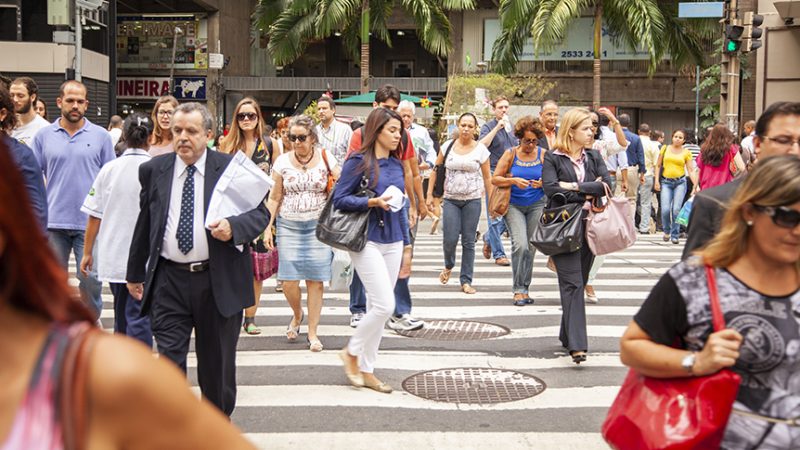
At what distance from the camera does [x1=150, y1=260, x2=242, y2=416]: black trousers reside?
5352mm

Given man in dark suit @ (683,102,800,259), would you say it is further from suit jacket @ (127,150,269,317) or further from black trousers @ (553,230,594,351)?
black trousers @ (553,230,594,351)

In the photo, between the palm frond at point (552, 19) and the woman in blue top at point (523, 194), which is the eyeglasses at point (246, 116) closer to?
the woman in blue top at point (523, 194)

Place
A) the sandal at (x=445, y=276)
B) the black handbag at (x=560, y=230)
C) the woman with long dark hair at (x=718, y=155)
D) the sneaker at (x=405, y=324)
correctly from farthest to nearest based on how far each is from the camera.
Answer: the sandal at (x=445, y=276) → the woman with long dark hair at (x=718, y=155) → the sneaker at (x=405, y=324) → the black handbag at (x=560, y=230)

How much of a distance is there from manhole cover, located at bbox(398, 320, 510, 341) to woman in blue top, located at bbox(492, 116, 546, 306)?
1.21 meters

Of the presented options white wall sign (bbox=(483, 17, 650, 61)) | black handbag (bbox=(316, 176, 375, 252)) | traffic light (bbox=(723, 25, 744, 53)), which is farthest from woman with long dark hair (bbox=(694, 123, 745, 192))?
white wall sign (bbox=(483, 17, 650, 61))

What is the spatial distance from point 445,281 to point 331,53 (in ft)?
138

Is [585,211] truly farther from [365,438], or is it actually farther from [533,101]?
[533,101]

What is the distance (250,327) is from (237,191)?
12.7 ft

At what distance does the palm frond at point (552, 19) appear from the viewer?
35.6 metres

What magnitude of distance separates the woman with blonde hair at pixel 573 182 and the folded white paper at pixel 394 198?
142 centimetres

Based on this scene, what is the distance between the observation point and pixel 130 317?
22.7 feet

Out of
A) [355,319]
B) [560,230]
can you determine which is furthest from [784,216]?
[355,319]

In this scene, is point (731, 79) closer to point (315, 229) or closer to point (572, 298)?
point (572, 298)

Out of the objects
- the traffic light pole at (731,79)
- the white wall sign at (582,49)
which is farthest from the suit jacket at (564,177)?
the white wall sign at (582,49)
